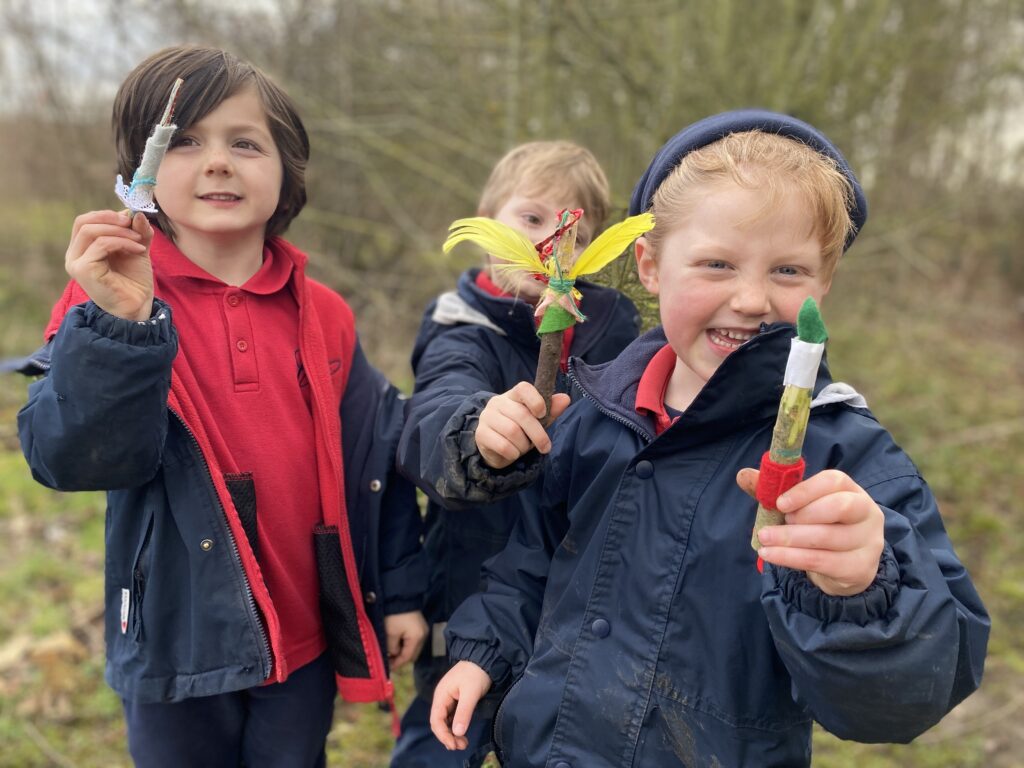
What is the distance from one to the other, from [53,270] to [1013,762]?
31.9ft

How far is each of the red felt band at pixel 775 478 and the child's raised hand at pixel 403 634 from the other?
1.33 meters

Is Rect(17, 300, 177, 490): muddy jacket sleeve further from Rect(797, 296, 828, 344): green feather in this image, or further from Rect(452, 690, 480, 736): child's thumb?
Rect(797, 296, 828, 344): green feather

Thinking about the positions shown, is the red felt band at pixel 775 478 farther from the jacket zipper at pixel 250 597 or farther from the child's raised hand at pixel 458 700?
the jacket zipper at pixel 250 597

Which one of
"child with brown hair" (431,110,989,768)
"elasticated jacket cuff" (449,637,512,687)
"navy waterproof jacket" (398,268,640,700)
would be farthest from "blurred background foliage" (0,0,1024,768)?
"elasticated jacket cuff" (449,637,512,687)

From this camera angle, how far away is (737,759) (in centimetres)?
144

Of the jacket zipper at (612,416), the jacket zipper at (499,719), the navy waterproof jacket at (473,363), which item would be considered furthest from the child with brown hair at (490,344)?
the jacket zipper at (612,416)

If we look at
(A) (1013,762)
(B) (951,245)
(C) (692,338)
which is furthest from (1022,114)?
(C) (692,338)

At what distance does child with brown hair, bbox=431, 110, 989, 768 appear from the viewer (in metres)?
1.28

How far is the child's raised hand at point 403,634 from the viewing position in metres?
2.23

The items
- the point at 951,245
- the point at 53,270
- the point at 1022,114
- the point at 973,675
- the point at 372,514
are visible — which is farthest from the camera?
the point at 951,245

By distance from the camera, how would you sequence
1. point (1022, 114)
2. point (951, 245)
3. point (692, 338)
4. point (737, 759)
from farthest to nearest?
point (951, 245) → point (1022, 114) → point (692, 338) → point (737, 759)

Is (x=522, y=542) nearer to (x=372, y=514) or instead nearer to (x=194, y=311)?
(x=372, y=514)

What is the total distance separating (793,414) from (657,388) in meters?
0.62

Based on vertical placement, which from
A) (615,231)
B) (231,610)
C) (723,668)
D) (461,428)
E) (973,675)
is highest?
(615,231)
